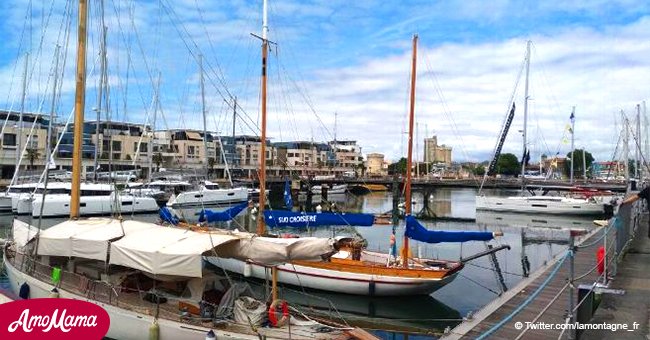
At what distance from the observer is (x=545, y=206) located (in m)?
61.2

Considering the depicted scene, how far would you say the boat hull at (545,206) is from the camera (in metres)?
59.2

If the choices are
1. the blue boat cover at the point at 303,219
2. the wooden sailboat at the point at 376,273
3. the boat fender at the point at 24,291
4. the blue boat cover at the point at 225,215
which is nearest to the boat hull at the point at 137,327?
the boat fender at the point at 24,291

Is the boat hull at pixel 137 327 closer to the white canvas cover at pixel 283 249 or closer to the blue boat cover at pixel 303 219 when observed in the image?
the white canvas cover at pixel 283 249

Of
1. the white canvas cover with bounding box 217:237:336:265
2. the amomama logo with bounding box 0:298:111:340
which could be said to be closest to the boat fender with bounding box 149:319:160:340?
the white canvas cover with bounding box 217:237:336:265

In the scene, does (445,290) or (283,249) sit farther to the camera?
(445,290)

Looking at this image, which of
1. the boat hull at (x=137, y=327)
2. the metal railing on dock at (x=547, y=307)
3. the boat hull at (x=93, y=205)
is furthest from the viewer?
the boat hull at (x=93, y=205)

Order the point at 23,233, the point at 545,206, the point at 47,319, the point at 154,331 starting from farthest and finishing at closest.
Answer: the point at 545,206
the point at 23,233
the point at 154,331
the point at 47,319

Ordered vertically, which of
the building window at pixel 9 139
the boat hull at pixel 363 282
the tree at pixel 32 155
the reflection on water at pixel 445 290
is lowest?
the reflection on water at pixel 445 290

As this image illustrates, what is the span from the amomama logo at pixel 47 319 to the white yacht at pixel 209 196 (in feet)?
166

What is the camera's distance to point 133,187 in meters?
67.4

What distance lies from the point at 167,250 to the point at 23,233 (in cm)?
878

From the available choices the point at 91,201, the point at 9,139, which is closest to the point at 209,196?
the point at 91,201

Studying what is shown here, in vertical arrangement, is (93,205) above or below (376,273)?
above

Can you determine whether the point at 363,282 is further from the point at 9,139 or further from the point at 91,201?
the point at 9,139
